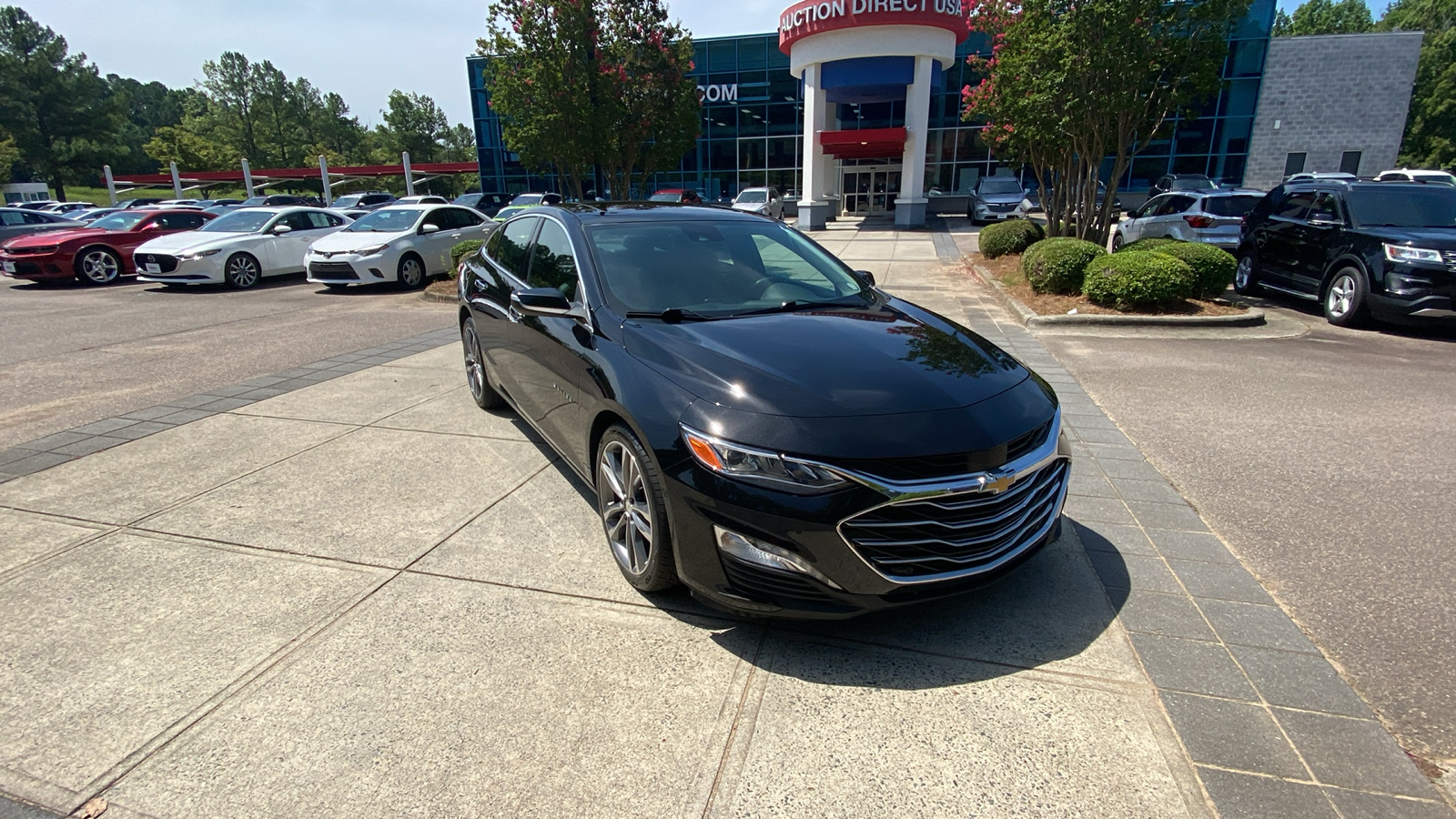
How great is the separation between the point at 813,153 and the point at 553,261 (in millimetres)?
25714

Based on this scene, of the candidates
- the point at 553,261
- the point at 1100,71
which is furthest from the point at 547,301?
the point at 1100,71

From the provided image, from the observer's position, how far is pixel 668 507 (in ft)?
9.26

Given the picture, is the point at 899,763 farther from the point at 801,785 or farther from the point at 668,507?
the point at 668,507

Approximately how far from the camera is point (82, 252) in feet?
48.3

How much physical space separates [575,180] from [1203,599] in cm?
1853

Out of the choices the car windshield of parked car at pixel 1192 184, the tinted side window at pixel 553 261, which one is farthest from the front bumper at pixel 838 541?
the car windshield of parked car at pixel 1192 184

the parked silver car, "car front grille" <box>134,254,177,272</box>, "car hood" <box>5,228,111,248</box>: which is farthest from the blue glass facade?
"car front grille" <box>134,254,177,272</box>

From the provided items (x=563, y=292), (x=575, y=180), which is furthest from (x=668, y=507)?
(x=575, y=180)

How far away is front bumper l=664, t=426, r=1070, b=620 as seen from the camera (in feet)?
8.32

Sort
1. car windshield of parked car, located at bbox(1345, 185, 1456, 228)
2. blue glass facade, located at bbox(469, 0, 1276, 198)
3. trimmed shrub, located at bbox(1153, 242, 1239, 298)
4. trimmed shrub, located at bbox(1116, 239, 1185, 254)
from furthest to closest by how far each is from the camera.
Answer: blue glass facade, located at bbox(469, 0, 1276, 198), trimmed shrub, located at bbox(1116, 239, 1185, 254), trimmed shrub, located at bbox(1153, 242, 1239, 298), car windshield of parked car, located at bbox(1345, 185, 1456, 228)

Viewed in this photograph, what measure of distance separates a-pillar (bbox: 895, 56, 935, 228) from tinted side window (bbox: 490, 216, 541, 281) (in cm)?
2415

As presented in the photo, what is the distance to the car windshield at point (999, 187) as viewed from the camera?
93.0 feet

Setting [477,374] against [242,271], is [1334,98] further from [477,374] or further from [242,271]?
[242,271]

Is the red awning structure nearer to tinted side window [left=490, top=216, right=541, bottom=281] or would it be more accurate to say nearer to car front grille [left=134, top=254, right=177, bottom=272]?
car front grille [left=134, top=254, right=177, bottom=272]
